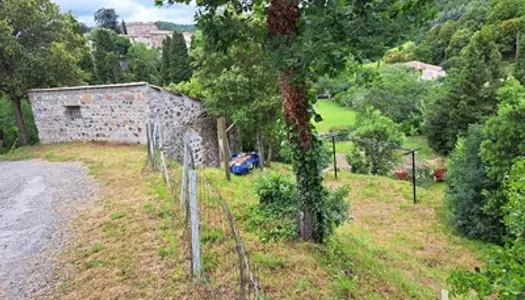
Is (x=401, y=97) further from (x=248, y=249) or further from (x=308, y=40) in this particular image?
(x=308, y=40)

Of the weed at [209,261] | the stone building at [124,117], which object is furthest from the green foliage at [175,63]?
the weed at [209,261]

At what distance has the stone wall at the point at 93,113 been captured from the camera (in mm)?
9930

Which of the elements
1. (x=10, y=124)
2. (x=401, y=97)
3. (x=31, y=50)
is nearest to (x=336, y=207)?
(x=31, y=50)

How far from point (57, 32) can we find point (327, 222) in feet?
39.2

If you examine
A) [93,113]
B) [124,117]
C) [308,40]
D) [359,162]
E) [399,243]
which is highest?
[308,40]

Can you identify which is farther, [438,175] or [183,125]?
[438,175]

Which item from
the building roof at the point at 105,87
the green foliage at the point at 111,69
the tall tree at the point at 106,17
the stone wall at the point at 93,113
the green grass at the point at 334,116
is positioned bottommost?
the green grass at the point at 334,116

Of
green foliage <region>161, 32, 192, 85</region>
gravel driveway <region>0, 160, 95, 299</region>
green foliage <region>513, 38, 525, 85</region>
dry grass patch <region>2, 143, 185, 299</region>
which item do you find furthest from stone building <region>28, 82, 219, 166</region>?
green foliage <region>513, 38, 525, 85</region>

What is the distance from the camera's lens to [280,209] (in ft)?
16.1

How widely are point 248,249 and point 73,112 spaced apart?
9.40 metres

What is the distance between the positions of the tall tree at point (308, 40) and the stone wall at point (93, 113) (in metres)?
6.71

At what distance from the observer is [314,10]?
8.95 feet

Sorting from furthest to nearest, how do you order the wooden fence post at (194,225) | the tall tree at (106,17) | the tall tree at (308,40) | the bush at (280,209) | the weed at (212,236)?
1. the tall tree at (106,17)
2. the bush at (280,209)
3. the weed at (212,236)
4. the wooden fence post at (194,225)
5. the tall tree at (308,40)

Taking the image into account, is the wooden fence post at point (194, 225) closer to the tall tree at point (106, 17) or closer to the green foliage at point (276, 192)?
the green foliage at point (276, 192)
